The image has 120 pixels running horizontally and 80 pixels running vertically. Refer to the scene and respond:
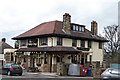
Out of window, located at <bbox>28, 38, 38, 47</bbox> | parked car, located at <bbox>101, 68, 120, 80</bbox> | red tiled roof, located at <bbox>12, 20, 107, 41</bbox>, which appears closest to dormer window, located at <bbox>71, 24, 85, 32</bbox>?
red tiled roof, located at <bbox>12, 20, 107, 41</bbox>

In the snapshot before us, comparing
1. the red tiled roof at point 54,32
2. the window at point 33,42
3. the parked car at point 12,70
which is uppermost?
the red tiled roof at point 54,32

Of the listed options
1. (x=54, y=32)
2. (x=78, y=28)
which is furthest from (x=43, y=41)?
(x=78, y=28)

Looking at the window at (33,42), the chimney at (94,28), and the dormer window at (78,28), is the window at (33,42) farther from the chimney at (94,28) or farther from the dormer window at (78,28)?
the chimney at (94,28)

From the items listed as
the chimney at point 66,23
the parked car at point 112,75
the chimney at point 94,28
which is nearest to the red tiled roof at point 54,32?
the chimney at point 66,23

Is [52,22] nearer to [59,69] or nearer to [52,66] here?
[52,66]

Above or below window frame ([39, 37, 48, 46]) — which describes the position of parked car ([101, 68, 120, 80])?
below

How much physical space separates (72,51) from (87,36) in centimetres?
933

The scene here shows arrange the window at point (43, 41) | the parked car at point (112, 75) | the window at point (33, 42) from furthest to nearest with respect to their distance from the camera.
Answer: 1. the window at point (33, 42)
2. the window at point (43, 41)
3. the parked car at point (112, 75)

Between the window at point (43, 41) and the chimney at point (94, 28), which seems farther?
the chimney at point (94, 28)

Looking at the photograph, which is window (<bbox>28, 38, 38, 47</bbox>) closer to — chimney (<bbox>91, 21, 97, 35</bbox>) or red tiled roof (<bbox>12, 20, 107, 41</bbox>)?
red tiled roof (<bbox>12, 20, 107, 41</bbox>)

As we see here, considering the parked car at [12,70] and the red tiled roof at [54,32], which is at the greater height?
the red tiled roof at [54,32]

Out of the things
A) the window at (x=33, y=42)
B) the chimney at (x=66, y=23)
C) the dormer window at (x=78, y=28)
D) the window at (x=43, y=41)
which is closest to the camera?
the window at (x=43, y=41)

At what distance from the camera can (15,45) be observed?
55438 millimetres

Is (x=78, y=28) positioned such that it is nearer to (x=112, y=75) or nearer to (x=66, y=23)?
(x=66, y=23)
